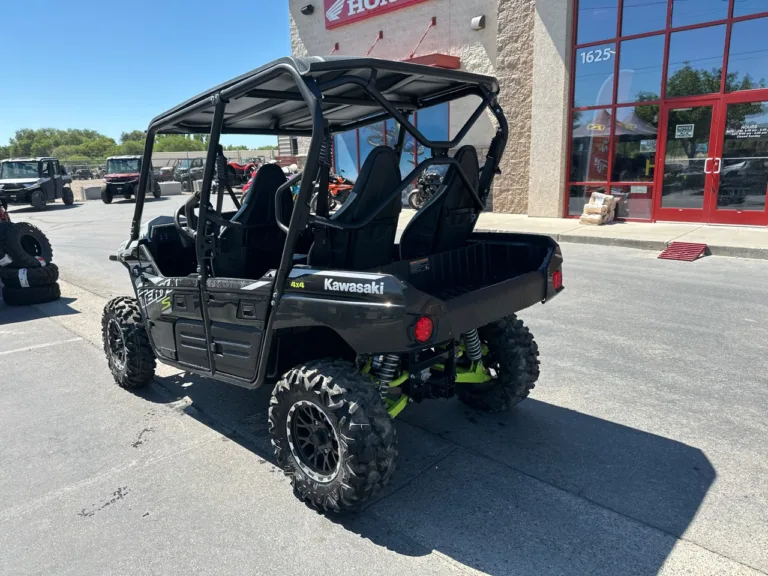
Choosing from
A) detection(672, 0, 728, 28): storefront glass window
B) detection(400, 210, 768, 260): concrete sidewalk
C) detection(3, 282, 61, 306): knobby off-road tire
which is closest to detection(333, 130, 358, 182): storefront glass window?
detection(400, 210, 768, 260): concrete sidewalk

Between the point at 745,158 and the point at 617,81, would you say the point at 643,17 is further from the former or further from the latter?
the point at 745,158

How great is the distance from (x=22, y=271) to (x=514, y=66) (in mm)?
12070

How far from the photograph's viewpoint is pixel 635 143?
42.5 feet

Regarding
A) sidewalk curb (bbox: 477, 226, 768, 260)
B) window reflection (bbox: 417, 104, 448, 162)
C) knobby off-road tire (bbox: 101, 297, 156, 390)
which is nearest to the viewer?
knobby off-road tire (bbox: 101, 297, 156, 390)

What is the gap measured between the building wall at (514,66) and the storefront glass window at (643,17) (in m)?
1.35

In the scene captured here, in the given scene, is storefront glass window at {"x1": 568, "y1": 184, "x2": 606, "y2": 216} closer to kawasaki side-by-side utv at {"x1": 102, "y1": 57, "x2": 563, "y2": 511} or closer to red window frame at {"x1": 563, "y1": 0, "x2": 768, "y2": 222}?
red window frame at {"x1": 563, "y1": 0, "x2": 768, "y2": 222}

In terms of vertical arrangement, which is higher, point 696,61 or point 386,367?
point 696,61

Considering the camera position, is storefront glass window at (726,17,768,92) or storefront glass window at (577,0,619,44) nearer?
storefront glass window at (726,17,768,92)

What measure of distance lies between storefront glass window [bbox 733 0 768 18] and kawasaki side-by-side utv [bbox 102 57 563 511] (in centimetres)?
1046

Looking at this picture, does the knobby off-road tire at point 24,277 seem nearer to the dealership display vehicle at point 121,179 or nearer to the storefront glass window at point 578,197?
the storefront glass window at point 578,197

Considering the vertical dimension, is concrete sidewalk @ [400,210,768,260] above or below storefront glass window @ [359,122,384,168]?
below

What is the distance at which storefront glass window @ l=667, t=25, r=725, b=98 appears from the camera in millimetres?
11555

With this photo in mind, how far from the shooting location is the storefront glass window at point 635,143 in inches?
499

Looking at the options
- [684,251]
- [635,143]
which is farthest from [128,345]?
[635,143]
